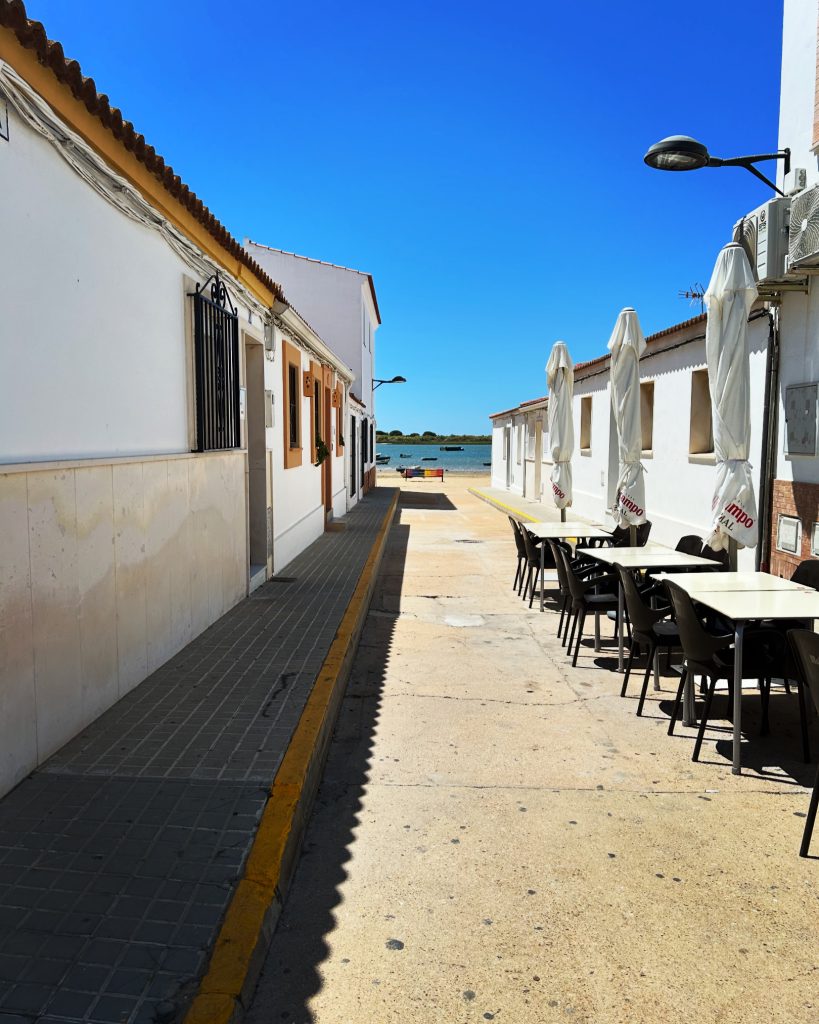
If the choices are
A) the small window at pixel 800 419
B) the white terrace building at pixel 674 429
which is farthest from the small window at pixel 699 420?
the small window at pixel 800 419

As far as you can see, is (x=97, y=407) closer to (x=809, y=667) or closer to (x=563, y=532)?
(x=809, y=667)

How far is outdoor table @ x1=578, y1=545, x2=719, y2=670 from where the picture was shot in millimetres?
6281

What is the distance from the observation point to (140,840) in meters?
3.04

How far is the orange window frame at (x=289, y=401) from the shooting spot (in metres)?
10.6

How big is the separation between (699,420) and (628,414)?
8.95 ft

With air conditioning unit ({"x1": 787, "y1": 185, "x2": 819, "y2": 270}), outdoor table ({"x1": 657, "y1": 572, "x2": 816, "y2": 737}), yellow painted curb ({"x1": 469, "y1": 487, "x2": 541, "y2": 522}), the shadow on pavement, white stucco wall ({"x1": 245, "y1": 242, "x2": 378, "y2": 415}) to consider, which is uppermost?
white stucco wall ({"x1": 245, "y1": 242, "x2": 378, "y2": 415})

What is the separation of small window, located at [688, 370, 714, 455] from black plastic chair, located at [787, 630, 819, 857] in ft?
25.5

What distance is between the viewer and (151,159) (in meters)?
5.03

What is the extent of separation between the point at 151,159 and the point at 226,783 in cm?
394

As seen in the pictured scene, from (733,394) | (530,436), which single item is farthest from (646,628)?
(530,436)

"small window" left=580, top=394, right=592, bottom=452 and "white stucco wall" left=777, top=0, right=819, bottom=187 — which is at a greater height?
"white stucco wall" left=777, top=0, right=819, bottom=187

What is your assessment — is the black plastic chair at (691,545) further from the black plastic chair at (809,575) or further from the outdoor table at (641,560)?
the black plastic chair at (809,575)

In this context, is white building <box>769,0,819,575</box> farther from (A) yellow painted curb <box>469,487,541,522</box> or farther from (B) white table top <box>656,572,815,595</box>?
(A) yellow painted curb <box>469,487,541,522</box>

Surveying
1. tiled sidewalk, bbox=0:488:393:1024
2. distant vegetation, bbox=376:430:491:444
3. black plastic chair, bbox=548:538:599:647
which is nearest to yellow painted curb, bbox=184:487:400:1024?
tiled sidewalk, bbox=0:488:393:1024
